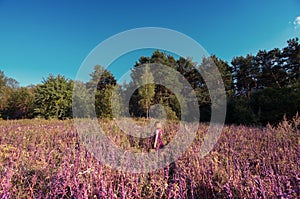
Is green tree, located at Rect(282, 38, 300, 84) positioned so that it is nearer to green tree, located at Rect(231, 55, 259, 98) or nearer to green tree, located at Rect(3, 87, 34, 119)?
green tree, located at Rect(231, 55, 259, 98)

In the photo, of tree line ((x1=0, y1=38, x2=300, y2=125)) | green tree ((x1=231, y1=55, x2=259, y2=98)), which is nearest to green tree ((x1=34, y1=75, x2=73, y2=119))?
tree line ((x1=0, y1=38, x2=300, y2=125))

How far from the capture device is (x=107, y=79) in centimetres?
2877

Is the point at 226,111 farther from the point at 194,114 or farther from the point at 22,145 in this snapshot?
the point at 22,145

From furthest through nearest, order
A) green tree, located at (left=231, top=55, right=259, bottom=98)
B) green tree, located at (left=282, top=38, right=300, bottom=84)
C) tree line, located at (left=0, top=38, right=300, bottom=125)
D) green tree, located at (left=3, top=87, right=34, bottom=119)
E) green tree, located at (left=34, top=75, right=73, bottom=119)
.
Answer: green tree, located at (left=231, top=55, right=259, bottom=98) < green tree, located at (left=3, top=87, right=34, bottom=119) < green tree, located at (left=282, top=38, right=300, bottom=84) < green tree, located at (left=34, top=75, right=73, bottom=119) < tree line, located at (left=0, top=38, right=300, bottom=125)

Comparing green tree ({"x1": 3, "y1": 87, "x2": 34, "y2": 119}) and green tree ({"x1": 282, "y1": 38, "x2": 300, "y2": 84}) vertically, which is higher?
green tree ({"x1": 282, "y1": 38, "x2": 300, "y2": 84})

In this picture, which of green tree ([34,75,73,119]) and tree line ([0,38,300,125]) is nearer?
tree line ([0,38,300,125])

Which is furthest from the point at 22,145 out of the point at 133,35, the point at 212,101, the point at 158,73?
the point at 158,73

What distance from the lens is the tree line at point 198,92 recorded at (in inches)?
516

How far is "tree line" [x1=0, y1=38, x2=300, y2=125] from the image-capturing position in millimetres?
13102

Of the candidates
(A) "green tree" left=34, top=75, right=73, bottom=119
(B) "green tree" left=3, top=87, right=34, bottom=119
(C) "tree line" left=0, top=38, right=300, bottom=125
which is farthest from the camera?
(B) "green tree" left=3, top=87, right=34, bottom=119

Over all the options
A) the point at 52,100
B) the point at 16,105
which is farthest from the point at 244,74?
the point at 16,105

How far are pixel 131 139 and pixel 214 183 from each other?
3.38 metres

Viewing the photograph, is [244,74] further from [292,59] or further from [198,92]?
[198,92]

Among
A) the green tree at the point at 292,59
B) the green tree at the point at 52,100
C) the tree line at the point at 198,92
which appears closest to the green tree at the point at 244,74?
the tree line at the point at 198,92
